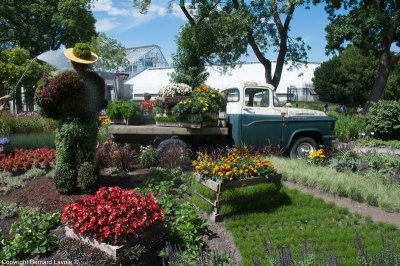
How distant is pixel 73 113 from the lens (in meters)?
4.59

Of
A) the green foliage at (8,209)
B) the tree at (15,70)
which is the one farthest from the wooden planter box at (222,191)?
the tree at (15,70)

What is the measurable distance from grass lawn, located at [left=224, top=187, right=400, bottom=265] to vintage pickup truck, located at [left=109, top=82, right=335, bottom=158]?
2337 millimetres

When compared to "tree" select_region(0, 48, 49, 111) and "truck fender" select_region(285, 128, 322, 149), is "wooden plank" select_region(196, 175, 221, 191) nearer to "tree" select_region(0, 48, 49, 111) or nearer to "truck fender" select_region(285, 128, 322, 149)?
"truck fender" select_region(285, 128, 322, 149)

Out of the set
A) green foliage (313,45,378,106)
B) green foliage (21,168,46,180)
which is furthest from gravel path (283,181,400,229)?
green foliage (313,45,378,106)

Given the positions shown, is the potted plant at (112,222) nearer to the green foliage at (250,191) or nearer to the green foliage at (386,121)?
the green foliage at (250,191)

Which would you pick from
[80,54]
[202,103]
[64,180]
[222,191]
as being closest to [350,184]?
[222,191]

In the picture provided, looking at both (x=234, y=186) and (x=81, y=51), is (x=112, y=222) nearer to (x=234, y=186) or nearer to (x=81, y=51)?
(x=234, y=186)

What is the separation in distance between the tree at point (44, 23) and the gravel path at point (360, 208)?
25.5 meters

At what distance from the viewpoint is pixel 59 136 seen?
4.56 meters

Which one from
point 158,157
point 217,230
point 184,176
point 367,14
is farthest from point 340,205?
point 367,14

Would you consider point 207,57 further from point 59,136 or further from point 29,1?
point 29,1

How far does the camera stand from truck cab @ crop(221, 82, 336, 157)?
268 inches

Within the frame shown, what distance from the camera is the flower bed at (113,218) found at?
286 centimetres

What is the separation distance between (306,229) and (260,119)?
11.0 feet
